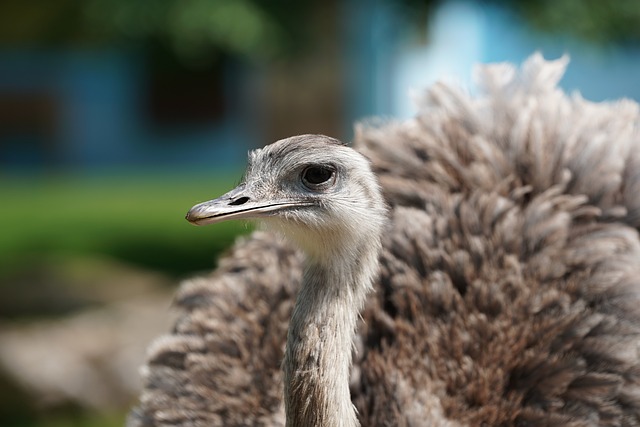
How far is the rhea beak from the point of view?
2713 mm

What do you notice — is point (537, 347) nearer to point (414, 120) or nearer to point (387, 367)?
point (387, 367)

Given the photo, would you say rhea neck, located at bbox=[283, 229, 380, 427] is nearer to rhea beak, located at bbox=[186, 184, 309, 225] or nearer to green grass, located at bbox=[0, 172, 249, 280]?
rhea beak, located at bbox=[186, 184, 309, 225]

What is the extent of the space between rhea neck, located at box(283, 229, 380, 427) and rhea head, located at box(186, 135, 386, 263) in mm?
34

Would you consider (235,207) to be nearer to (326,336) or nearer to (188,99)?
(326,336)

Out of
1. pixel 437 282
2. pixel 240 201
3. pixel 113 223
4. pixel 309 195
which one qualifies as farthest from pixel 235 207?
pixel 113 223

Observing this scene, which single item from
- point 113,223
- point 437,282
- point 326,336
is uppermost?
point 113,223

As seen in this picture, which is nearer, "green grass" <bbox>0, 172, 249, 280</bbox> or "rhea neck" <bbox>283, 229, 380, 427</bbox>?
"rhea neck" <bbox>283, 229, 380, 427</bbox>

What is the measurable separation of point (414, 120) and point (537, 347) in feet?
3.68

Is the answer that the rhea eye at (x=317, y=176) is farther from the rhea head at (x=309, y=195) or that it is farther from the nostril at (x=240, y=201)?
the nostril at (x=240, y=201)

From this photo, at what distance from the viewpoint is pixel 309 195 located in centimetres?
292

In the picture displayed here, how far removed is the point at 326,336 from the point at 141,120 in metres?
20.6

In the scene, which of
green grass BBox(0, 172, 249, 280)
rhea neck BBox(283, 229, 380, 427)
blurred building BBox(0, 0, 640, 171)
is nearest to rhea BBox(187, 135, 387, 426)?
rhea neck BBox(283, 229, 380, 427)

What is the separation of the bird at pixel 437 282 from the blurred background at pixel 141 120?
1.91 ft

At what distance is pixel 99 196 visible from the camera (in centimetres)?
1925
